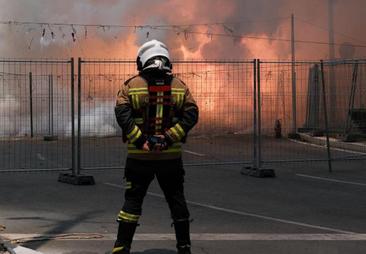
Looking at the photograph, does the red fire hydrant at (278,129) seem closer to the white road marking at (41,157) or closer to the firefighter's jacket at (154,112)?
the white road marking at (41,157)

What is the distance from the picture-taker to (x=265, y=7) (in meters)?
23.7

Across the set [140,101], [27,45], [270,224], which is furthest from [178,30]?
[140,101]

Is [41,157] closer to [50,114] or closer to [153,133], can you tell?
[50,114]

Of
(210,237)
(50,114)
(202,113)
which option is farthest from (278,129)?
(210,237)

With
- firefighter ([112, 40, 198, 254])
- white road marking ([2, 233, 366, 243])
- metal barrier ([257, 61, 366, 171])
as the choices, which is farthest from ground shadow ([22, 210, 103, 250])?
metal barrier ([257, 61, 366, 171])

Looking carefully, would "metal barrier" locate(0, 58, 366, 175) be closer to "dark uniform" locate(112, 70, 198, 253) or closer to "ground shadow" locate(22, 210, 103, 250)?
"ground shadow" locate(22, 210, 103, 250)

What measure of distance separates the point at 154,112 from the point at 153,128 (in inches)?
5.2

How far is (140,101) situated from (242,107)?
8.36 meters

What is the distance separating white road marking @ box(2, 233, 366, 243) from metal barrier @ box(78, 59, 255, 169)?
5.51 meters

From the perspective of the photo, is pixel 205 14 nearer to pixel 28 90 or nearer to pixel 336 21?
pixel 336 21

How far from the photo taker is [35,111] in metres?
18.8

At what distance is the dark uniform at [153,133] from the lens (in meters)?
4.71

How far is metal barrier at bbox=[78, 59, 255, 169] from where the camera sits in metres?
13.0

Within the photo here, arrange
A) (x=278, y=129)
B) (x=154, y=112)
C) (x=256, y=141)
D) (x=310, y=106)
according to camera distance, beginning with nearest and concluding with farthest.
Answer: (x=154, y=112)
(x=256, y=141)
(x=310, y=106)
(x=278, y=129)
